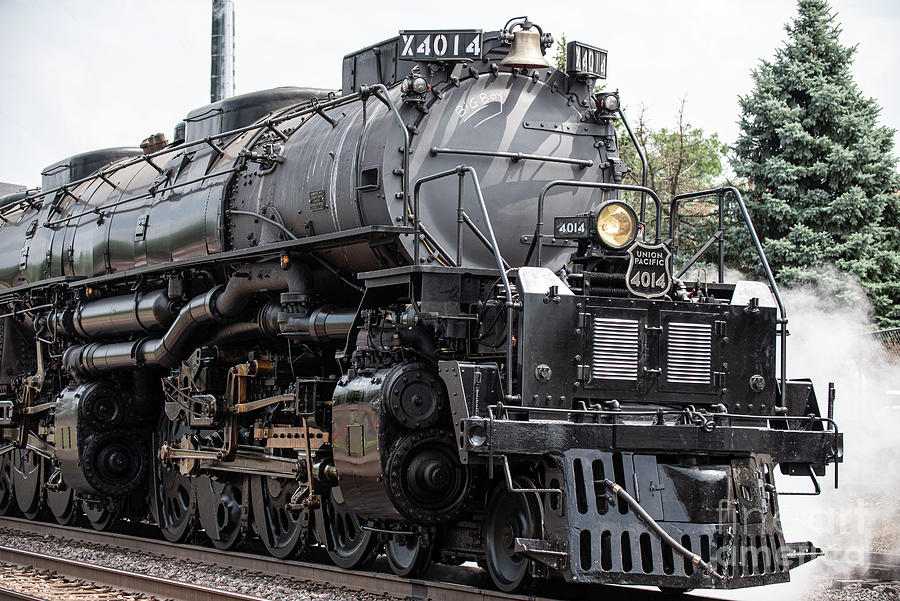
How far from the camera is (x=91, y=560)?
Result: 38.2 ft

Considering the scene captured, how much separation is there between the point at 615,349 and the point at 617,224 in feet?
3.20

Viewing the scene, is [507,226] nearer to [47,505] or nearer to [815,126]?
[47,505]

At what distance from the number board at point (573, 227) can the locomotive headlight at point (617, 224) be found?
0.11 meters

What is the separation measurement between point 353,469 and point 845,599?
4.04m

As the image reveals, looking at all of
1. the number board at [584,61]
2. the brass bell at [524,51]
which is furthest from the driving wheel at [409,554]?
the number board at [584,61]

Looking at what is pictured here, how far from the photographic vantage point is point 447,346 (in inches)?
326

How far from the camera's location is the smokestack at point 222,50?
20.9m

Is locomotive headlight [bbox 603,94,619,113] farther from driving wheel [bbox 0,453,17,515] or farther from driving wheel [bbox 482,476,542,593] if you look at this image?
driving wheel [bbox 0,453,17,515]

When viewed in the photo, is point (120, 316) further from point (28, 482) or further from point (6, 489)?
point (6, 489)

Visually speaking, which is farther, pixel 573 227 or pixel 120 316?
pixel 120 316

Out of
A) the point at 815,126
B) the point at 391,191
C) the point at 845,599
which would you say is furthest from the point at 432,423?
the point at 815,126

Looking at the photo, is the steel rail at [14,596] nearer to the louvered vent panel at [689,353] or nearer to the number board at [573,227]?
the number board at [573,227]

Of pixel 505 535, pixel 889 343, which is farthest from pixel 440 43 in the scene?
pixel 889 343

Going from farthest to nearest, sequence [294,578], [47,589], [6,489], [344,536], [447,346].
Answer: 1. [6,489]
2. [344,536]
3. [47,589]
4. [294,578]
5. [447,346]
